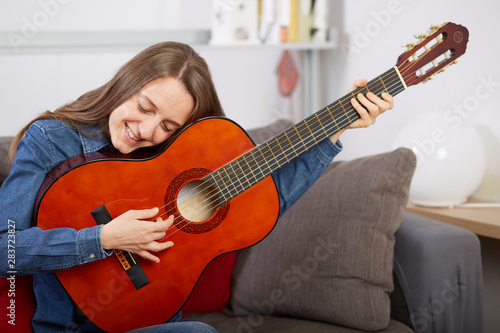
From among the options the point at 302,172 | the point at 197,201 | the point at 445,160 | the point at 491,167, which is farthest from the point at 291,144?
the point at 491,167

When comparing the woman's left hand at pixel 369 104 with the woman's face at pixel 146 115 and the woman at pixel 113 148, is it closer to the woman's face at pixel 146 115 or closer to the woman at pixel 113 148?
the woman at pixel 113 148

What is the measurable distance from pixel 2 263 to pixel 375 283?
0.94m

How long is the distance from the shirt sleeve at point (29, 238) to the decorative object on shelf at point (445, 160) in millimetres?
1193

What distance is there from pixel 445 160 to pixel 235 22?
151 centimetres

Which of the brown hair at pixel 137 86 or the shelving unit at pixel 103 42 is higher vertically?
the shelving unit at pixel 103 42

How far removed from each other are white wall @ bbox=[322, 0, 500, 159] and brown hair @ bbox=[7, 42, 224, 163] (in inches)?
41.5

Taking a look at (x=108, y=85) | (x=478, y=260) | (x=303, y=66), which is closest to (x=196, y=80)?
(x=108, y=85)

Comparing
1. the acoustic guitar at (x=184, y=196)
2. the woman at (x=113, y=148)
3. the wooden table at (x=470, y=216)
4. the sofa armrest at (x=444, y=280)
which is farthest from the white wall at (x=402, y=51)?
the woman at (x=113, y=148)

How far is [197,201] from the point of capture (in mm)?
1212

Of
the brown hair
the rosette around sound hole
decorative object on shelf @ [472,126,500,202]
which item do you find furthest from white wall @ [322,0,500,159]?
the rosette around sound hole

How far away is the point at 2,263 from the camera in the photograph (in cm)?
105

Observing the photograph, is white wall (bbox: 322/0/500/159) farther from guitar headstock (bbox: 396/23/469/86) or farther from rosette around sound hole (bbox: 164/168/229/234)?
rosette around sound hole (bbox: 164/168/229/234)

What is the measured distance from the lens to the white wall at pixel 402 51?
72.4 inches

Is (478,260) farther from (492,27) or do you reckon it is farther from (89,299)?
(89,299)
